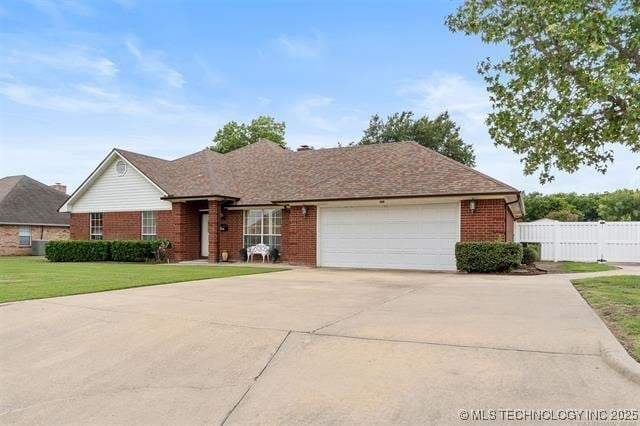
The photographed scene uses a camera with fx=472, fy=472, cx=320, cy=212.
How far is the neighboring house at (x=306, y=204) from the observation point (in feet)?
53.3

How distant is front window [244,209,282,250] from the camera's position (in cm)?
2047

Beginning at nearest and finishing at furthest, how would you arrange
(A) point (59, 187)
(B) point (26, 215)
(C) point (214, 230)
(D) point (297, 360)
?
(D) point (297, 360)
(C) point (214, 230)
(B) point (26, 215)
(A) point (59, 187)

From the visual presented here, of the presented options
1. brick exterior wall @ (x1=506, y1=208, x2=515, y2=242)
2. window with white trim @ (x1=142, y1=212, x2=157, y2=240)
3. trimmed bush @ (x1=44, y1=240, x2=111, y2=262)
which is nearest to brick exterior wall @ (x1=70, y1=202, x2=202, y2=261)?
window with white trim @ (x1=142, y1=212, x2=157, y2=240)

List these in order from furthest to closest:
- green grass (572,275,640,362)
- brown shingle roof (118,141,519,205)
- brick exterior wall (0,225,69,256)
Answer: brick exterior wall (0,225,69,256), brown shingle roof (118,141,519,205), green grass (572,275,640,362)

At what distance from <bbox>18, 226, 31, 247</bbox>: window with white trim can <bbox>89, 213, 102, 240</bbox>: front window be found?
10.3 meters

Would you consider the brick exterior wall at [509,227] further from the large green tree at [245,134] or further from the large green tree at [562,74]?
the large green tree at [245,134]

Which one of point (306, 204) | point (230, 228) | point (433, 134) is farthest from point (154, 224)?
point (433, 134)

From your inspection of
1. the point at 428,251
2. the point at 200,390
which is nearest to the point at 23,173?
the point at 428,251

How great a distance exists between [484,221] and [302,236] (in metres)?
6.88

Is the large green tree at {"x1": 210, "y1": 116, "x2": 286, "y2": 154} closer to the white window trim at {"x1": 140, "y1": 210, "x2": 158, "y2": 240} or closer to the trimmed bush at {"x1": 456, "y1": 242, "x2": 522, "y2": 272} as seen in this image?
the white window trim at {"x1": 140, "y1": 210, "x2": 158, "y2": 240}

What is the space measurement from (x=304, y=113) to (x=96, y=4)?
15.6 m

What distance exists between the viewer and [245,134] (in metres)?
43.9

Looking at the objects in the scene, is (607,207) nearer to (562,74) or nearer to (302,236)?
(302,236)

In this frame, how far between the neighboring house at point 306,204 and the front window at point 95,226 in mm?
52
